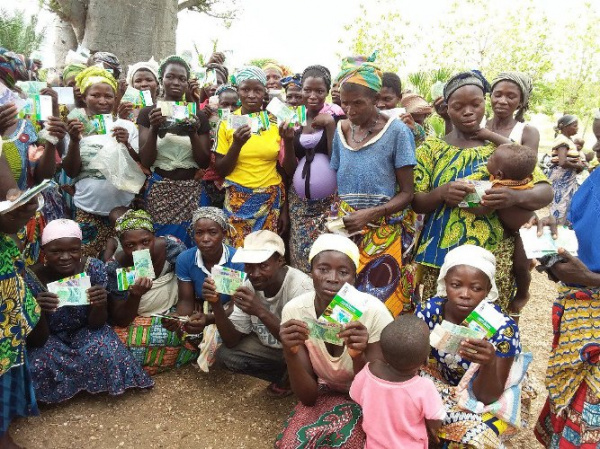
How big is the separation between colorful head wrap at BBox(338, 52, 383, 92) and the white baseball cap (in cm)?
113

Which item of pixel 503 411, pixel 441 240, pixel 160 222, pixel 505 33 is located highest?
pixel 505 33

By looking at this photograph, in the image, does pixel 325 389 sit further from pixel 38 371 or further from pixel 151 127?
pixel 151 127

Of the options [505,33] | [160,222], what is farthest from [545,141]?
[160,222]

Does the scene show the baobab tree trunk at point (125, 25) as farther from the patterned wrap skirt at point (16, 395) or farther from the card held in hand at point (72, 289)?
the patterned wrap skirt at point (16, 395)

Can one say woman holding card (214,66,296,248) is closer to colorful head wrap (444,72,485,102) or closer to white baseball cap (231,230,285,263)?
white baseball cap (231,230,285,263)

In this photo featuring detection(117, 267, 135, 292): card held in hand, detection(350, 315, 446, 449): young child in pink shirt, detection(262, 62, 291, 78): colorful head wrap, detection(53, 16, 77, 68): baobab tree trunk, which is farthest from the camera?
detection(53, 16, 77, 68): baobab tree trunk

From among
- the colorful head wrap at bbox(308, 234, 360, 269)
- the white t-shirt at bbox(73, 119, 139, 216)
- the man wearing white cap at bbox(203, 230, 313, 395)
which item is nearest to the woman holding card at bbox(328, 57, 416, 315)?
the colorful head wrap at bbox(308, 234, 360, 269)

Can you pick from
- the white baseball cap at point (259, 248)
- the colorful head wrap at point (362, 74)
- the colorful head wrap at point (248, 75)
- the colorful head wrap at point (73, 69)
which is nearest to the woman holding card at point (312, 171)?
the colorful head wrap at point (248, 75)

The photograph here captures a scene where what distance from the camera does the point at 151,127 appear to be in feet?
13.5

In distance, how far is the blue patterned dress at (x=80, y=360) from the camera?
3.42 meters

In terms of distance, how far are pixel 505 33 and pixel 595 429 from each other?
21801mm

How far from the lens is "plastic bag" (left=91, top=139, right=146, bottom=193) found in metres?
4.31

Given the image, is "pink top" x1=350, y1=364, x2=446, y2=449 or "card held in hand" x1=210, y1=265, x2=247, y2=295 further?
"card held in hand" x1=210, y1=265, x2=247, y2=295

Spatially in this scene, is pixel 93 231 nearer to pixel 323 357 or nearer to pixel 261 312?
pixel 261 312
